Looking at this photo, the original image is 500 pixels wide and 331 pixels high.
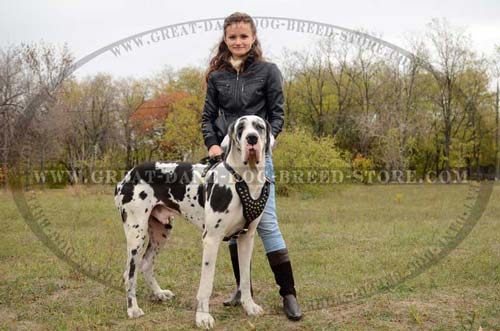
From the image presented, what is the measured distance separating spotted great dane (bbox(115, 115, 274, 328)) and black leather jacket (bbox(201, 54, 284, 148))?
0.38 metres

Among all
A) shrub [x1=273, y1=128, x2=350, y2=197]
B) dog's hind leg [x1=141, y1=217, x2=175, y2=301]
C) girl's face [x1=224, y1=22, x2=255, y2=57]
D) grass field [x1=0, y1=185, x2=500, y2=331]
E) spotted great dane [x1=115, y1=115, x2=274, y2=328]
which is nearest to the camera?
spotted great dane [x1=115, y1=115, x2=274, y2=328]

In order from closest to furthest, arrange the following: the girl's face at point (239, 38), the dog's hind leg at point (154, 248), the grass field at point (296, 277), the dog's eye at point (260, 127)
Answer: the dog's eye at point (260, 127) < the grass field at point (296, 277) < the girl's face at point (239, 38) < the dog's hind leg at point (154, 248)

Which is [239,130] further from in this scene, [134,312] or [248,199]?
[134,312]

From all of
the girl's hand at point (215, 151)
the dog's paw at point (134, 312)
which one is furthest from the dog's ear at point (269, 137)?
the dog's paw at point (134, 312)

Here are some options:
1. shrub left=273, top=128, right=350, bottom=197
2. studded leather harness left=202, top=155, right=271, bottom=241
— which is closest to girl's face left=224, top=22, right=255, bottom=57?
studded leather harness left=202, top=155, right=271, bottom=241

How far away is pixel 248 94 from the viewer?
403cm

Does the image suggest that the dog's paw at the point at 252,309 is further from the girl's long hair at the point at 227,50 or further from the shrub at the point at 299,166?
the shrub at the point at 299,166

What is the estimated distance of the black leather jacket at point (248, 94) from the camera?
405cm

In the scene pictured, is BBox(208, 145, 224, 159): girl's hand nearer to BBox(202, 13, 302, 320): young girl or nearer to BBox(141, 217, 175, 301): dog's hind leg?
BBox(202, 13, 302, 320): young girl

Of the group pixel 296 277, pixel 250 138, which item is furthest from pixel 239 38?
pixel 296 277

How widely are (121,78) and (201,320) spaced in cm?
1940

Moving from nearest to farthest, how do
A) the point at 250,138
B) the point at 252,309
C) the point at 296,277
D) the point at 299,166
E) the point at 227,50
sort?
the point at 250,138
the point at 252,309
the point at 227,50
the point at 296,277
the point at 299,166

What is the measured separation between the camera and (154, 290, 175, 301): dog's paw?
15.0ft

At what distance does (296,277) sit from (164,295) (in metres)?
1.67
